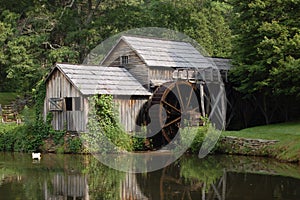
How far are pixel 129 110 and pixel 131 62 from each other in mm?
3235

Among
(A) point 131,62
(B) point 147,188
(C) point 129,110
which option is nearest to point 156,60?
(A) point 131,62

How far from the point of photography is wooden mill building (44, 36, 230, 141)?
24.3 m

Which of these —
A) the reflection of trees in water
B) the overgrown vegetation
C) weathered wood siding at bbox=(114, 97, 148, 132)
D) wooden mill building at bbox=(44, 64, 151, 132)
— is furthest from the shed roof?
the reflection of trees in water

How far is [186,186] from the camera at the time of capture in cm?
1412

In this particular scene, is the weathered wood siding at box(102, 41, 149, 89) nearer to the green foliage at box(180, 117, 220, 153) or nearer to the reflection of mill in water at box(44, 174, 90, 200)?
the green foliage at box(180, 117, 220, 153)

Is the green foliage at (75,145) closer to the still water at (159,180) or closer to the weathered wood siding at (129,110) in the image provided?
the weathered wood siding at (129,110)

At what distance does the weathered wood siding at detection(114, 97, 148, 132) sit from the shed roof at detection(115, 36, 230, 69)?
7.02ft

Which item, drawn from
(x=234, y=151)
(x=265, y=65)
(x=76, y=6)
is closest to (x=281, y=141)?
(x=234, y=151)

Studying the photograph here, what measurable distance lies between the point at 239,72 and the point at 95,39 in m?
19.0

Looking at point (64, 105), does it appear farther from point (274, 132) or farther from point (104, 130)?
point (274, 132)

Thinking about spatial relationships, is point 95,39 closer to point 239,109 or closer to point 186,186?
point 239,109

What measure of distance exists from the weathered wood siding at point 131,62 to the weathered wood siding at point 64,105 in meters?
4.16

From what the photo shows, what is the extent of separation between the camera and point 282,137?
2106 centimetres

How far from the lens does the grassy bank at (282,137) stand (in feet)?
62.8
